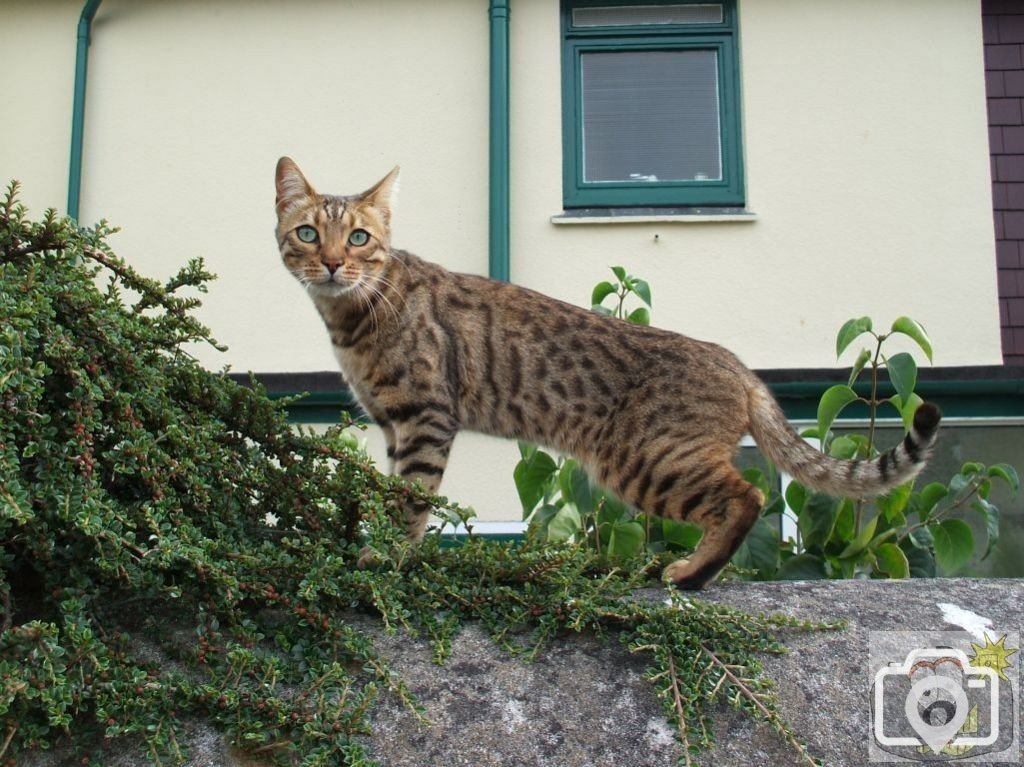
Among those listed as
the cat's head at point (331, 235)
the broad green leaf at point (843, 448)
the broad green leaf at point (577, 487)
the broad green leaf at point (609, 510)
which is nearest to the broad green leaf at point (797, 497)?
the broad green leaf at point (843, 448)

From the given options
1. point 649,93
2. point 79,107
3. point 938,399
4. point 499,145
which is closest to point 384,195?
point 499,145

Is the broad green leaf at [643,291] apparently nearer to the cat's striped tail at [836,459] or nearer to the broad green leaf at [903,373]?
Answer: the cat's striped tail at [836,459]

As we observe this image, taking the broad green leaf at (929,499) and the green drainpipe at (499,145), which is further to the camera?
the green drainpipe at (499,145)

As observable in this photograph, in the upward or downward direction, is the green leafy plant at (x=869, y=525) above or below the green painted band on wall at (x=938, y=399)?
below

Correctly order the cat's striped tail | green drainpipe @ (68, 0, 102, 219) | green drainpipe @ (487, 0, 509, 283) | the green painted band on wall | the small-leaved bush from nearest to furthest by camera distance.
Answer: the small-leaved bush
the cat's striped tail
the green painted band on wall
green drainpipe @ (487, 0, 509, 283)
green drainpipe @ (68, 0, 102, 219)

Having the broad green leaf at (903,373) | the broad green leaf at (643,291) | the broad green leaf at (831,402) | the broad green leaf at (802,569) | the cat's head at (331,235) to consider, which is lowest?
the broad green leaf at (802,569)

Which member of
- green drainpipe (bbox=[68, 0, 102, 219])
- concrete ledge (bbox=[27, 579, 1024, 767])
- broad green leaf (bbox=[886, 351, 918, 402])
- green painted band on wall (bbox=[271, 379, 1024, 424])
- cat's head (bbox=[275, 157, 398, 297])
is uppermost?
green drainpipe (bbox=[68, 0, 102, 219])

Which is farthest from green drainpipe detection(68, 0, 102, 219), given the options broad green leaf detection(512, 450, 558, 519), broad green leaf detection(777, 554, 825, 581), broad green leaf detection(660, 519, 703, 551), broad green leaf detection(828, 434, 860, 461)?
broad green leaf detection(777, 554, 825, 581)

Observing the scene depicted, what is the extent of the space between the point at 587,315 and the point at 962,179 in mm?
4346

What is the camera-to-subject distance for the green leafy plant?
3.85 m

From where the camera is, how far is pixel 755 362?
743 cm

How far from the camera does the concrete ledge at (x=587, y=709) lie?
2.33m

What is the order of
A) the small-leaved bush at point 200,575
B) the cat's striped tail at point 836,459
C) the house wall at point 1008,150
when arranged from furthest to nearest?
the house wall at point 1008,150
the cat's striped tail at point 836,459
the small-leaved bush at point 200,575

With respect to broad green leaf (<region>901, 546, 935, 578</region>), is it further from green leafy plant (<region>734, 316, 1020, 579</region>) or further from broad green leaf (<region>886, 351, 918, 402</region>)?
broad green leaf (<region>886, 351, 918, 402</region>)
